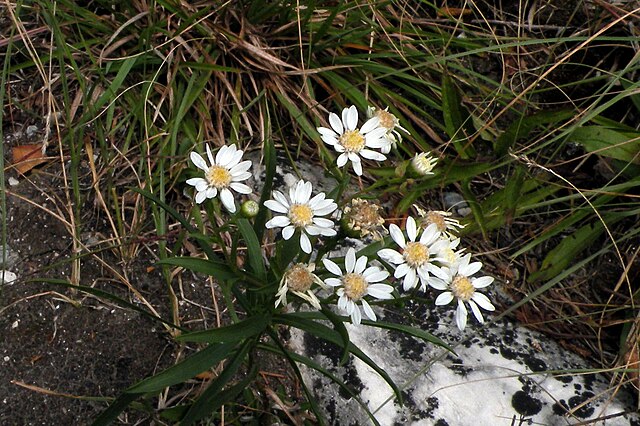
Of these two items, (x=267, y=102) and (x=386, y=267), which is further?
(x=267, y=102)

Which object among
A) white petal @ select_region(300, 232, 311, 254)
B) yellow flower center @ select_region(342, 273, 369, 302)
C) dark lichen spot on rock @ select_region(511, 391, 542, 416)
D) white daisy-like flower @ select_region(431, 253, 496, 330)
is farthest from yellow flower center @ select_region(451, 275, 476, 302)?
dark lichen spot on rock @ select_region(511, 391, 542, 416)

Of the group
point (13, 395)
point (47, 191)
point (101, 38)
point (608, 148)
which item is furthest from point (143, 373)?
point (608, 148)

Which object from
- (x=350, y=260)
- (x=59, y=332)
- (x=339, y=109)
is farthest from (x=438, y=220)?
A: (x=59, y=332)

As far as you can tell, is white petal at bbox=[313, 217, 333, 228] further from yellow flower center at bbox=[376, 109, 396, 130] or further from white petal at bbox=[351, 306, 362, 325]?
yellow flower center at bbox=[376, 109, 396, 130]

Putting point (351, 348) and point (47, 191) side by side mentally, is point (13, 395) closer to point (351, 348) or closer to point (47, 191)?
point (47, 191)

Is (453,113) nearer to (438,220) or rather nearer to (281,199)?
(438,220)
